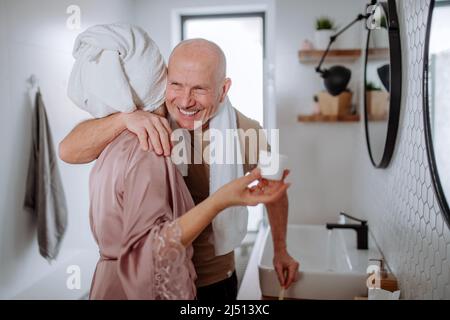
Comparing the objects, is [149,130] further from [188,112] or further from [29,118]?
[29,118]

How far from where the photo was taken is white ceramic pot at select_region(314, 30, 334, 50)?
2.36ft

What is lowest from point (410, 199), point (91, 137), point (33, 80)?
point (410, 199)

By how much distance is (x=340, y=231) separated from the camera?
836 millimetres

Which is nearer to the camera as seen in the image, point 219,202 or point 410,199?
point 219,202

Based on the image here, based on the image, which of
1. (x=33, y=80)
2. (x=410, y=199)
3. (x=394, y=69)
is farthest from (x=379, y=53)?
(x=33, y=80)

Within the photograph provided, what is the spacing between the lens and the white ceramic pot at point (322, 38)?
719 millimetres

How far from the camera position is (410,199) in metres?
0.72

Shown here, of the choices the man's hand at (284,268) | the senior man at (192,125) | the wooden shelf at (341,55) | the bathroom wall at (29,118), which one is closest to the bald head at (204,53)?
the senior man at (192,125)

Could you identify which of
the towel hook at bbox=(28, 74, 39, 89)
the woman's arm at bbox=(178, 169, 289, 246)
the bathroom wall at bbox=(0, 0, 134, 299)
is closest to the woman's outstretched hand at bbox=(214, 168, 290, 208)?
the woman's arm at bbox=(178, 169, 289, 246)

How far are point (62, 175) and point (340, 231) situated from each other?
0.58 metres

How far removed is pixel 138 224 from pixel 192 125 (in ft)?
0.56

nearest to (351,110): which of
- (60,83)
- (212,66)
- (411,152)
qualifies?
(411,152)

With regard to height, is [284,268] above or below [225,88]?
below
